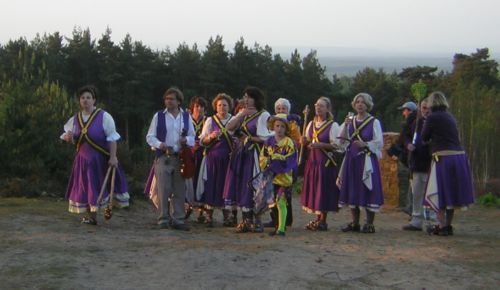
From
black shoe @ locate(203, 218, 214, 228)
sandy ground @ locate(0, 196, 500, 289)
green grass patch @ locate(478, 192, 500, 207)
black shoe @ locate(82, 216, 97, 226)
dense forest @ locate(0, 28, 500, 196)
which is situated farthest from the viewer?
dense forest @ locate(0, 28, 500, 196)

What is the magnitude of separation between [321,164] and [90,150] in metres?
2.98

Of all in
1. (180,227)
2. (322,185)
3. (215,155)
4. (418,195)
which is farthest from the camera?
(418,195)

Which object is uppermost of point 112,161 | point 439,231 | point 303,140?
point 303,140

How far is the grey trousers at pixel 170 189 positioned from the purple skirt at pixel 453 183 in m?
3.28

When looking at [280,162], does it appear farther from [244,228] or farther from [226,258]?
[226,258]

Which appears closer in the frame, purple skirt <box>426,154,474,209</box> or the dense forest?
purple skirt <box>426,154,474,209</box>

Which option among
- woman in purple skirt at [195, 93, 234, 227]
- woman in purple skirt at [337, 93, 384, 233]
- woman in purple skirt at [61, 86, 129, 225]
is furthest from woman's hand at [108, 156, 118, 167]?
woman in purple skirt at [337, 93, 384, 233]

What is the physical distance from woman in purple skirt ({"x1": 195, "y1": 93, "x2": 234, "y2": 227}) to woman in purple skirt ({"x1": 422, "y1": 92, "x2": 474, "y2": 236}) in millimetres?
2591

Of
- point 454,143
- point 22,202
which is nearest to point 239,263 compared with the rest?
point 454,143

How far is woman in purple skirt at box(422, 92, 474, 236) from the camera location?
29.7ft

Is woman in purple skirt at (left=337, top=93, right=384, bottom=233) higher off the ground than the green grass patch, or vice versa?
woman in purple skirt at (left=337, top=93, right=384, bottom=233)

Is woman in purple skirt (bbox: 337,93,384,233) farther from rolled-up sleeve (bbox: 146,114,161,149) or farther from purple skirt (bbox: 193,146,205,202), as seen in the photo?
rolled-up sleeve (bbox: 146,114,161,149)

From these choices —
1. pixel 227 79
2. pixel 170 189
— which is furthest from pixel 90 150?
pixel 227 79

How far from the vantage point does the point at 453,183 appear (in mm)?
9117
